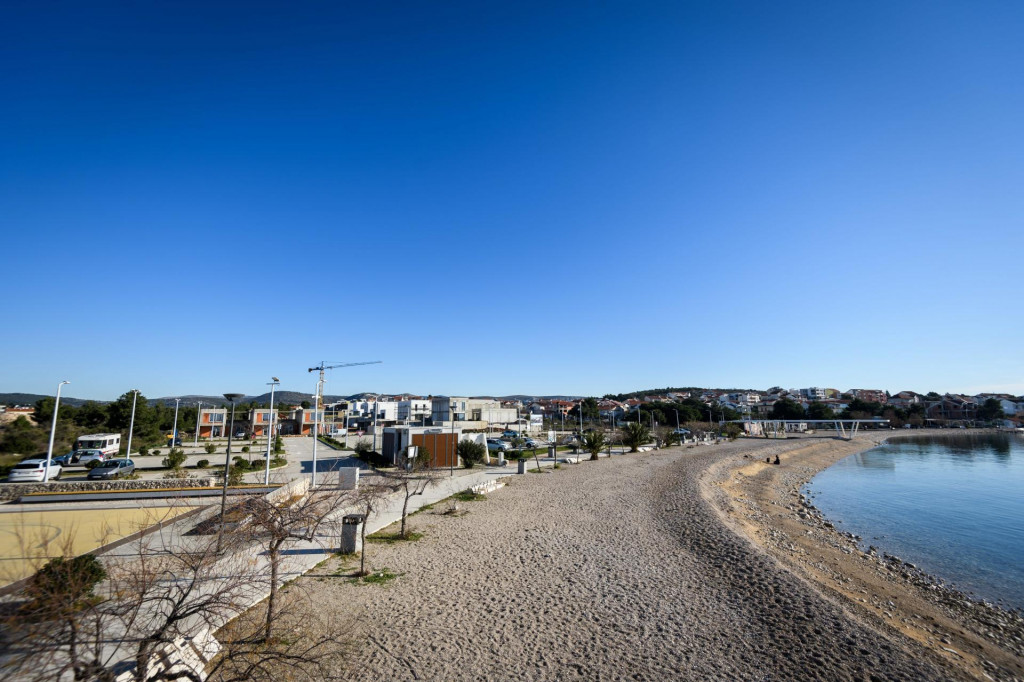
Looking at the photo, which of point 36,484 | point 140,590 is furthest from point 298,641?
point 36,484

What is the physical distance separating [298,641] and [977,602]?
17.7m

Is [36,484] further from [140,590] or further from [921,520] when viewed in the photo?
[921,520]

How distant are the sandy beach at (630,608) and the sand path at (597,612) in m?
0.03

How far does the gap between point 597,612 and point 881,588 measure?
9.67 meters

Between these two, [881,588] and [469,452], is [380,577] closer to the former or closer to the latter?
[881,588]

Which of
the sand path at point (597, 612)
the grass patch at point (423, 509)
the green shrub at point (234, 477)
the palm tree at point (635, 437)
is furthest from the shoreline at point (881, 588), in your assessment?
the green shrub at point (234, 477)

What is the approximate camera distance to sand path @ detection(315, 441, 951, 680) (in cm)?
748

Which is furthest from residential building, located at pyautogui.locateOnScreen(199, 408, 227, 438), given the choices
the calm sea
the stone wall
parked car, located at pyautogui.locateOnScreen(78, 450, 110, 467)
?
the calm sea

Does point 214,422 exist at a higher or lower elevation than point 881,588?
higher

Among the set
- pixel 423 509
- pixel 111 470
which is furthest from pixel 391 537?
pixel 111 470

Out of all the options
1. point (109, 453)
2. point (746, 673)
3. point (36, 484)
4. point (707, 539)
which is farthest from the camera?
point (109, 453)

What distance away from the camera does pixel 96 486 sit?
2097 centimetres

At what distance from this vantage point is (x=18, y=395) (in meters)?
120

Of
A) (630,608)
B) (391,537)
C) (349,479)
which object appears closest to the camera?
(630,608)
